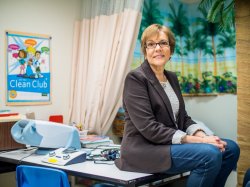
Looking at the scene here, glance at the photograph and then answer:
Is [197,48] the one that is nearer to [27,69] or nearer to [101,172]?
[27,69]

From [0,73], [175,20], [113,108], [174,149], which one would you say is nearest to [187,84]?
A: [175,20]

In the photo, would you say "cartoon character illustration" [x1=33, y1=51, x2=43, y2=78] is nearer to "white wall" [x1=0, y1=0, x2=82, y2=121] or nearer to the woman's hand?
"white wall" [x1=0, y1=0, x2=82, y2=121]

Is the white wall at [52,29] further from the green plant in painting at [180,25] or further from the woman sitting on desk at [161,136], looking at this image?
the woman sitting on desk at [161,136]

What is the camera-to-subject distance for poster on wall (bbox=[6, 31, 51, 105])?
2779 millimetres

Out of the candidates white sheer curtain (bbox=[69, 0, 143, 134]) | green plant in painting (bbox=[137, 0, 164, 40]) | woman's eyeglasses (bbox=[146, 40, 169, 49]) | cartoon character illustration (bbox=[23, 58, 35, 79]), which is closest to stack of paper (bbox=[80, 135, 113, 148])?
white sheer curtain (bbox=[69, 0, 143, 134])

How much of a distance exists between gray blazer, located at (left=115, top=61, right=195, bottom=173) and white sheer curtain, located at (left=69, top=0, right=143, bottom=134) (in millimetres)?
981

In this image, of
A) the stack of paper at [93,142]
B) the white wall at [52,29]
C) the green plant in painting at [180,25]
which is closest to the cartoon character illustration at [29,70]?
the white wall at [52,29]

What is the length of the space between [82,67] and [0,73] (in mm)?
739

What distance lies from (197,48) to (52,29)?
1.81 metres

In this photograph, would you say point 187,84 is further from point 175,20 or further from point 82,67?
point 82,67

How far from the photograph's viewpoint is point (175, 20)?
12.7ft

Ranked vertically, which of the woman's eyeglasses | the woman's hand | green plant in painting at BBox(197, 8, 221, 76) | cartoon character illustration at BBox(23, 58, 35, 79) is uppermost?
green plant in painting at BBox(197, 8, 221, 76)

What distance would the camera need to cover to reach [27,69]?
288 centimetres

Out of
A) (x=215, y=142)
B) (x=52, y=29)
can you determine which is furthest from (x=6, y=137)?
(x=215, y=142)
